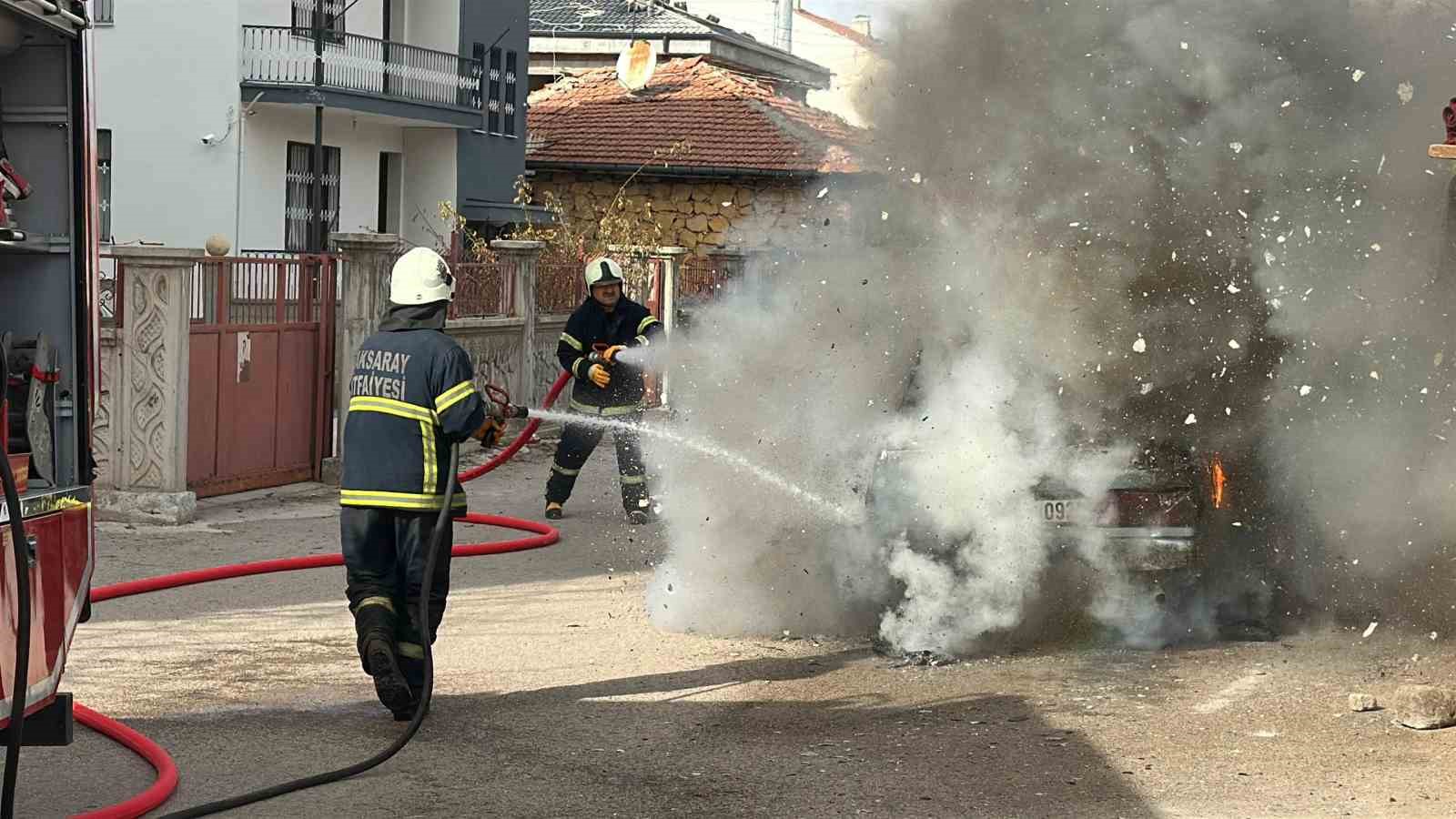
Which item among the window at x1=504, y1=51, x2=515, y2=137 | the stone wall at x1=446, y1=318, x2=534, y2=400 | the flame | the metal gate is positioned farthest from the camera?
the window at x1=504, y1=51, x2=515, y2=137

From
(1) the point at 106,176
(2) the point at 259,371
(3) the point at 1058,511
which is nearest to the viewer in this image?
(3) the point at 1058,511

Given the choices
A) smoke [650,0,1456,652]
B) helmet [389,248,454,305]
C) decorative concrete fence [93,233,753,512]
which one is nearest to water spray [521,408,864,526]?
smoke [650,0,1456,652]

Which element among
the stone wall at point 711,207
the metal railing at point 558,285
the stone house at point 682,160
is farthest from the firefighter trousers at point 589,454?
the stone wall at point 711,207

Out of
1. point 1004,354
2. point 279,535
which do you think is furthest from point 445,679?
point 279,535

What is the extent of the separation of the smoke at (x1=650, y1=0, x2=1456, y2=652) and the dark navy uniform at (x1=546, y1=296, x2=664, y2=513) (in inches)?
89.6

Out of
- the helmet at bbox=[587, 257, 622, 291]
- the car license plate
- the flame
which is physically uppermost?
the helmet at bbox=[587, 257, 622, 291]

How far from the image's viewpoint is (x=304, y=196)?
28.4 m

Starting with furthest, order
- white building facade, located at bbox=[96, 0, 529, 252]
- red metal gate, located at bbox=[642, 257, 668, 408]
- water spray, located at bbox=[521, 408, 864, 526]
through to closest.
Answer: white building facade, located at bbox=[96, 0, 529, 252] → red metal gate, located at bbox=[642, 257, 668, 408] → water spray, located at bbox=[521, 408, 864, 526]

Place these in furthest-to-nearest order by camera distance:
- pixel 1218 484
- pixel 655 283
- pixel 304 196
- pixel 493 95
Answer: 1. pixel 493 95
2. pixel 304 196
3. pixel 655 283
4. pixel 1218 484

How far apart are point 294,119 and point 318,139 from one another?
1.07 metres

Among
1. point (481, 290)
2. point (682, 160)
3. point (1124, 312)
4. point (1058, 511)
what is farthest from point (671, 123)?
point (1058, 511)

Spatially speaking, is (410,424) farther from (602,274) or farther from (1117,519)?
(602,274)

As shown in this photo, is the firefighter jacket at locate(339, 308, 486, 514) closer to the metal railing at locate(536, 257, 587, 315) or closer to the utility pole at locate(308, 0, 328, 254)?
the metal railing at locate(536, 257, 587, 315)

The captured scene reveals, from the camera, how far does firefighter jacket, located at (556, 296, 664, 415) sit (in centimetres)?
1291
